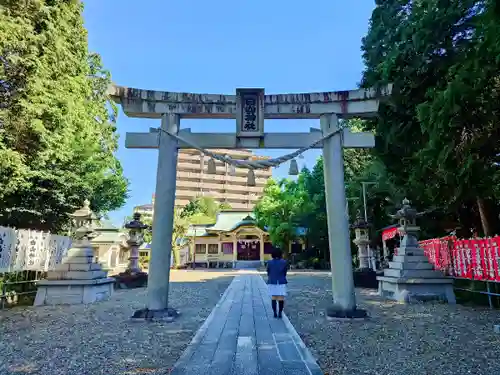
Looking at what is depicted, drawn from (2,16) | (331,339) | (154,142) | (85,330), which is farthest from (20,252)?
(331,339)

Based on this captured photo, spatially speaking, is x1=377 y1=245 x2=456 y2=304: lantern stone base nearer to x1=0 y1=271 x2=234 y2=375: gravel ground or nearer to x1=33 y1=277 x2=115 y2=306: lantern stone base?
x1=0 y1=271 x2=234 y2=375: gravel ground

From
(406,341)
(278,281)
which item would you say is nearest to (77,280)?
(278,281)

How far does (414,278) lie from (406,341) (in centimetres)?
497

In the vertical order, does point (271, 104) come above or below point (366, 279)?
above

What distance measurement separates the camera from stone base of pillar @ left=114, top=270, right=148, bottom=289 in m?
15.5

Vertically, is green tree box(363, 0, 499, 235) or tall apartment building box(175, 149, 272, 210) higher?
tall apartment building box(175, 149, 272, 210)

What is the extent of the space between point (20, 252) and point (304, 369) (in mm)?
9633

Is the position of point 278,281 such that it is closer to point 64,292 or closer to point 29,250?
point 64,292

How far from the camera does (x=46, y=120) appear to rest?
10.5 m

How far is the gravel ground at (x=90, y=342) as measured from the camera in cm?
408

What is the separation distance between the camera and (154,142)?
727cm

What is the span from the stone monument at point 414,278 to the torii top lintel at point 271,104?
4.91m

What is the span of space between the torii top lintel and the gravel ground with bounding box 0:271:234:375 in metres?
4.52

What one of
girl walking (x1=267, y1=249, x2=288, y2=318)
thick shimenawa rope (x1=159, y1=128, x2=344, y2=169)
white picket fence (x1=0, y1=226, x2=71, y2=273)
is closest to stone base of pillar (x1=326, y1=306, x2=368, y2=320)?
girl walking (x1=267, y1=249, x2=288, y2=318)
